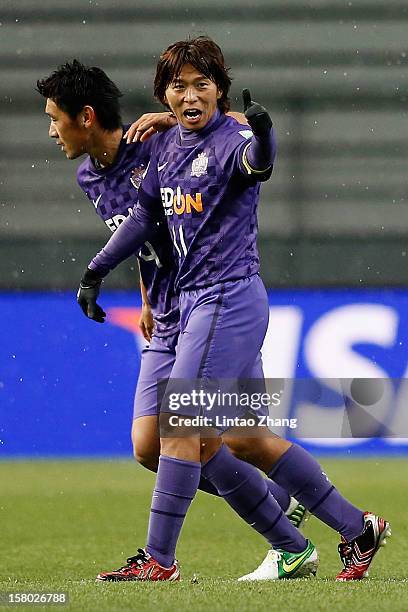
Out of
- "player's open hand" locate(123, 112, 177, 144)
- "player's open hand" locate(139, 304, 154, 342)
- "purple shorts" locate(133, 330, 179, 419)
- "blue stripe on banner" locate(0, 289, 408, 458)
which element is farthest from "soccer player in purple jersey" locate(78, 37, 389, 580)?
"blue stripe on banner" locate(0, 289, 408, 458)

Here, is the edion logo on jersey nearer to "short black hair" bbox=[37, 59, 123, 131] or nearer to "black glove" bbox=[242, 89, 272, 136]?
"black glove" bbox=[242, 89, 272, 136]

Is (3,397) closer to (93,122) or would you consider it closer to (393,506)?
(393,506)

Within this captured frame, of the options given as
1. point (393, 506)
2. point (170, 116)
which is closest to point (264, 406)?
point (170, 116)

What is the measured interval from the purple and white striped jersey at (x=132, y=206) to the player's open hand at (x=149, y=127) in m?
0.03

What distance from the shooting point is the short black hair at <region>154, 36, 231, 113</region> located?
356cm

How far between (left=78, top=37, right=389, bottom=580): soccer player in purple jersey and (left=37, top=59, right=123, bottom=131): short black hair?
1.06 feet

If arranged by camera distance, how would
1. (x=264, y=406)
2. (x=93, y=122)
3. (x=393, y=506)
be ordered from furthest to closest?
(x=393, y=506) < (x=93, y=122) < (x=264, y=406)

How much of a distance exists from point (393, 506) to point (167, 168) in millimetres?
2417

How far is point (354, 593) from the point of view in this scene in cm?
305

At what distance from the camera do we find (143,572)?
335cm

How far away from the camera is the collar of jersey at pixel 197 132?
11.7 feet
